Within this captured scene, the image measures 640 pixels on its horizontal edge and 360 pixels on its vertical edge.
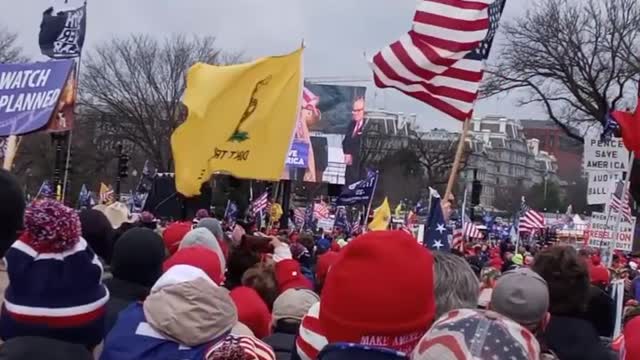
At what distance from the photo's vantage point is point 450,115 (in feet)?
28.9

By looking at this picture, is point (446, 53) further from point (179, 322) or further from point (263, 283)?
point (179, 322)

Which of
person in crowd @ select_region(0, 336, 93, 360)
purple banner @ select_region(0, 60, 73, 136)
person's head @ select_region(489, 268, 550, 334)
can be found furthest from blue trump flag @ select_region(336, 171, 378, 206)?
person's head @ select_region(489, 268, 550, 334)

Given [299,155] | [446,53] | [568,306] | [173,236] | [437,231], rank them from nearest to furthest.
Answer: [568,306] → [173,236] → [446,53] → [437,231] → [299,155]

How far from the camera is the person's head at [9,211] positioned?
3.09 meters

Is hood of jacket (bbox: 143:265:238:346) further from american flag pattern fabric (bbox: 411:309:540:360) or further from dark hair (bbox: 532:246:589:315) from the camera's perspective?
dark hair (bbox: 532:246:589:315)

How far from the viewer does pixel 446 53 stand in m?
9.03

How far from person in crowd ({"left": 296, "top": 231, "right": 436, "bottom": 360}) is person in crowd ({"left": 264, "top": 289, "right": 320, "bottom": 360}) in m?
2.11

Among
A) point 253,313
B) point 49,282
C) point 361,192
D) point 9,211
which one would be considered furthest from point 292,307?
point 361,192

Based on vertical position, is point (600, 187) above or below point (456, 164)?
below

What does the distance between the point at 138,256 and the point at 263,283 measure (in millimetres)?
1021

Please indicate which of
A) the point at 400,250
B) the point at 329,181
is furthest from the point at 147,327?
the point at 329,181

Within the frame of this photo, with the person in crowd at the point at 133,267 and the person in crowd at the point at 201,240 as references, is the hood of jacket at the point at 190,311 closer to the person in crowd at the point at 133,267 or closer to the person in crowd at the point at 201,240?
the person in crowd at the point at 133,267

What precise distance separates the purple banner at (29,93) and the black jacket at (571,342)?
6004 millimetres

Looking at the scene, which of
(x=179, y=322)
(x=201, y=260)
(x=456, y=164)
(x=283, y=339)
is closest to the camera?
(x=179, y=322)
